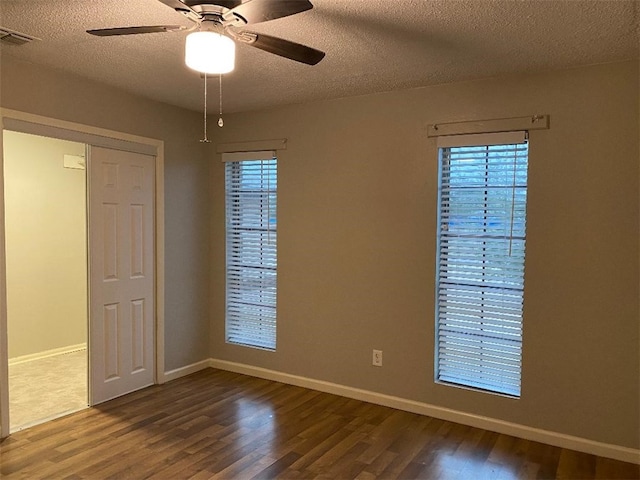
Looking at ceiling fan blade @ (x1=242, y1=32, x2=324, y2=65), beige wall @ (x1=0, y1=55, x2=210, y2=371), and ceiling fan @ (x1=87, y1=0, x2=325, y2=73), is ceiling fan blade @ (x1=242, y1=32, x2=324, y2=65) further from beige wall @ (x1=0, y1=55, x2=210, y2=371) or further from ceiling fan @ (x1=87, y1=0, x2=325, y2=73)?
beige wall @ (x1=0, y1=55, x2=210, y2=371)

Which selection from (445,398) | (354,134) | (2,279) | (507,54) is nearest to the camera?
(507,54)

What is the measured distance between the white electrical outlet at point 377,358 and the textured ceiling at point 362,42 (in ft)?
6.72

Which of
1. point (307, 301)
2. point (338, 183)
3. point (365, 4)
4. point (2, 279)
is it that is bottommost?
point (307, 301)

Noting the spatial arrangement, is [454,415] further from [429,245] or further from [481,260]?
[429,245]

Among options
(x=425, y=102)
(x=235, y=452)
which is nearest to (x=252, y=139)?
(x=425, y=102)

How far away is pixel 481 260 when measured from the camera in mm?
3438

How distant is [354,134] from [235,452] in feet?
8.12

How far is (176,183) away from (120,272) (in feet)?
3.08

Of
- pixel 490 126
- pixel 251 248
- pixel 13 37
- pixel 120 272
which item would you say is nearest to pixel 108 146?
pixel 120 272

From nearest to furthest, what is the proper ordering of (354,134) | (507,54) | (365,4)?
1. (365,4)
2. (507,54)
3. (354,134)

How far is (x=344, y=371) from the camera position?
4.05 m

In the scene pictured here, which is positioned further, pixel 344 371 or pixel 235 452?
pixel 344 371

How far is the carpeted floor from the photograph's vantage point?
355cm

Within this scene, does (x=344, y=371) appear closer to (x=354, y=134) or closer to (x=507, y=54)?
(x=354, y=134)
